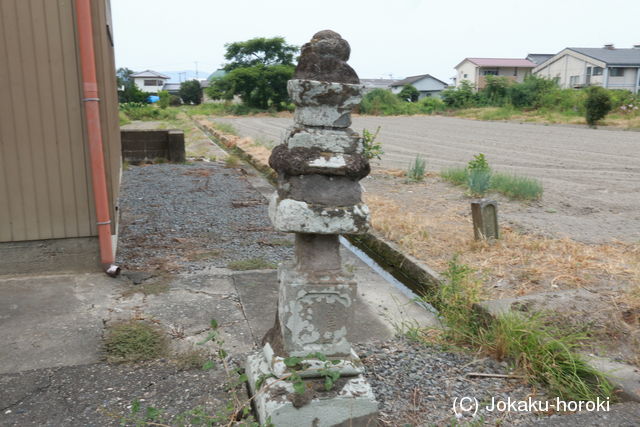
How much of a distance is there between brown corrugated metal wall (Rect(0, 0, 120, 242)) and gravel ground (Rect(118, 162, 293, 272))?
726 millimetres

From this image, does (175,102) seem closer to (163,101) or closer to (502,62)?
A: (163,101)

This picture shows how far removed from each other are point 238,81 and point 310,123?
36212 mm

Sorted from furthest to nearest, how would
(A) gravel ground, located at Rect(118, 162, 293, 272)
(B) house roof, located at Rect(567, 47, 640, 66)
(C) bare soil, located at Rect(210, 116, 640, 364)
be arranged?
1. (B) house roof, located at Rect(567, 47, 640, 66)
2. (A) gravel ground, located at Rect(118, 162, 293, 272)
3. (C) bare soil, located at Rect(210, 116, 640, 364)

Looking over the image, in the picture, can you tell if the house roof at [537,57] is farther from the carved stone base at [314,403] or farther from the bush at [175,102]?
the carved stone base at [314,403]

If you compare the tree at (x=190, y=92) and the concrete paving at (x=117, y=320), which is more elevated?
the tree at (x=190, y=92)

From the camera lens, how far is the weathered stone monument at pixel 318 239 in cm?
217

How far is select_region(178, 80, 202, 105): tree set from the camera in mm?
60000

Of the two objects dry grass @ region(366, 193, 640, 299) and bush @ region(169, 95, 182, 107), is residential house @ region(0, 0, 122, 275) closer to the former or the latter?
dry grass @ region(366, 193, 640, 299)

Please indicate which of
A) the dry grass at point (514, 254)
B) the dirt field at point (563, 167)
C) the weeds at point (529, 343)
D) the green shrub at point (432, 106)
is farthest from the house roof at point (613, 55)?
the weeds at point (529, 343)

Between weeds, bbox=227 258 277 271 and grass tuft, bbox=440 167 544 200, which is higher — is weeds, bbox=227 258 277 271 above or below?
below

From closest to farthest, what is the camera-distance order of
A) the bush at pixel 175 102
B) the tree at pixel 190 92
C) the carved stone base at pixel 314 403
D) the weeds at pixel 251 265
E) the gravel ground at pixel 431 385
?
A: the carved stone base at pixel 314 403, the gravel ground at pixel 431 385, the weeds at pixel 251 265, the bush at pixel 175 102, the tree at pixel 190 92


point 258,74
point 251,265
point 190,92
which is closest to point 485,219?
point 251,265

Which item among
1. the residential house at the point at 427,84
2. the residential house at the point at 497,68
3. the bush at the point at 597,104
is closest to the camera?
the bush at the point at 597,104

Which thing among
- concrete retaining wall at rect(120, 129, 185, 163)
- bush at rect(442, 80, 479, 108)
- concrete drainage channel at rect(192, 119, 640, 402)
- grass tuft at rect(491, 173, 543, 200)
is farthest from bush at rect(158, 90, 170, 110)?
concrete drainage channel at rect(192, 119, 640, 402)
